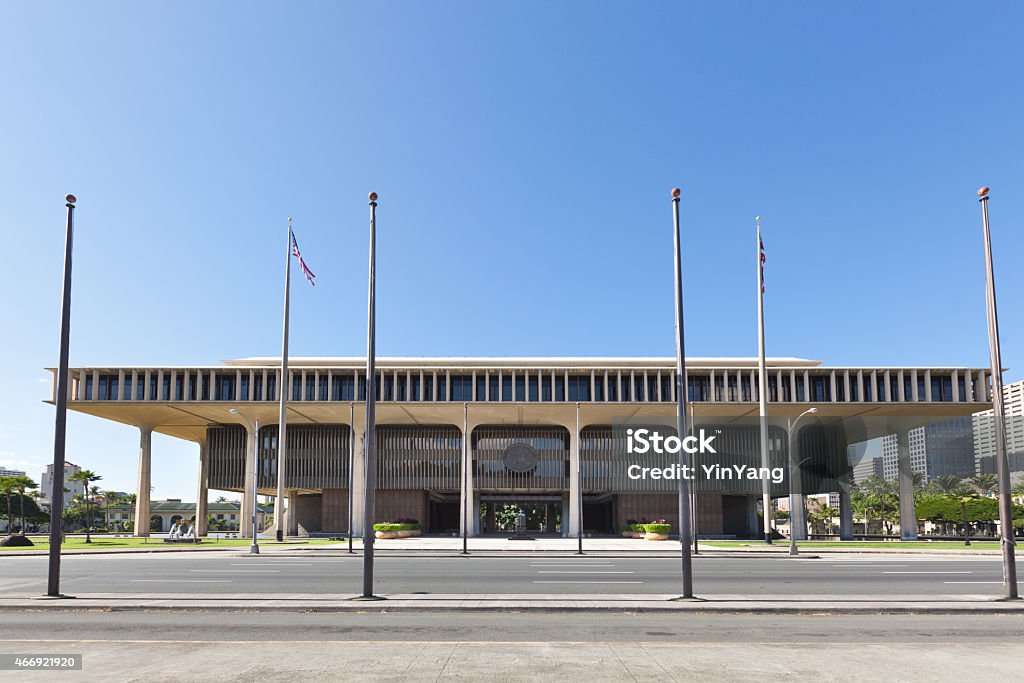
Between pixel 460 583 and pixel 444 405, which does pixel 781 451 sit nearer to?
pixel 444 405

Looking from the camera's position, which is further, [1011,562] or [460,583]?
[460,583]

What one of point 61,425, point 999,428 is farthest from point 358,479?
point 999,428

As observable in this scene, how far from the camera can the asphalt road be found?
19953 mm

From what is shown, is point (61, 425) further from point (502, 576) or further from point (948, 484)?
point (948, 484)

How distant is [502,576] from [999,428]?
45.1ft

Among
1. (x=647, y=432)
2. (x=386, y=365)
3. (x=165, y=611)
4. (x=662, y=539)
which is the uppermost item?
(x=386, y=365)

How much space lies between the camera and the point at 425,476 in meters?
68.9

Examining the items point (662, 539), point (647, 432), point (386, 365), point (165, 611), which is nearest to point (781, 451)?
point (647, 432)

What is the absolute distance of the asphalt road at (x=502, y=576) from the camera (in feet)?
65.5

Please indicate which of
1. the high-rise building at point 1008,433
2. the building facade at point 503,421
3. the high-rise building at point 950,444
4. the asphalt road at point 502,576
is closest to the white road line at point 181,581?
the asphalt road at point 502,576

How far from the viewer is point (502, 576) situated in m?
23.7

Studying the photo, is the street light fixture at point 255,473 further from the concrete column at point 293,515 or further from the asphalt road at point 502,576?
the concrete column at point 293,515

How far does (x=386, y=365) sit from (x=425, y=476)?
11.4 metres

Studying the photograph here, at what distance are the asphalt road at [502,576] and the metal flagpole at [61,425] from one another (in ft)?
6.20
